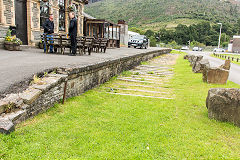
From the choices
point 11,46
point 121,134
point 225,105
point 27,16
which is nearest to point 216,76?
point 225,105

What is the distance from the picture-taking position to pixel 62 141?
144 inches

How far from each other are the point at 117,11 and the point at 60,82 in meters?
128

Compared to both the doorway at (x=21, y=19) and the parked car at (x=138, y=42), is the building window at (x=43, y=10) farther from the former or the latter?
the parked car at (x=138, y=42)

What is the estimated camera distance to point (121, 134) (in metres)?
4.06

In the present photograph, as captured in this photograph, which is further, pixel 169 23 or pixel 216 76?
pixel 169 23

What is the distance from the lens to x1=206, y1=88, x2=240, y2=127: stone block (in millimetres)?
4551

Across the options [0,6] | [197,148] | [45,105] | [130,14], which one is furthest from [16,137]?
[130,14]

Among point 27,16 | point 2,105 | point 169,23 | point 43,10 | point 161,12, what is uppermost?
point 161,12

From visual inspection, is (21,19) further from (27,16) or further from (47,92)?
(47,92)

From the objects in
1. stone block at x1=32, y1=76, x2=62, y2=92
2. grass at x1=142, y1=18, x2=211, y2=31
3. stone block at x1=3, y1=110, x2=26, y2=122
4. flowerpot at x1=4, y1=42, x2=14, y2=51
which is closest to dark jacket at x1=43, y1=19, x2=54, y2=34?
flowerpot at x1=4, y1=42, x2=14, y2=51

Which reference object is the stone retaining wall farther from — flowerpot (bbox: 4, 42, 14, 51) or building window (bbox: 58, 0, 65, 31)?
building window (bbox: 58, 0, 65, 31)

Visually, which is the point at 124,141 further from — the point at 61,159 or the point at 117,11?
the point at 117,11

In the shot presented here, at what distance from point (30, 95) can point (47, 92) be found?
601mm

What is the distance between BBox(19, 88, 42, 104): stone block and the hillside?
11130 centimetres
